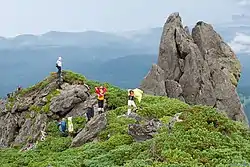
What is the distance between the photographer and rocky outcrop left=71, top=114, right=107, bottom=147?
2800 cm

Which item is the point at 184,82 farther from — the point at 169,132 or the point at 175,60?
the point at 169,132

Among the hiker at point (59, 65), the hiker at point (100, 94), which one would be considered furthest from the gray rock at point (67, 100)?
the hiker at point (100, 94)

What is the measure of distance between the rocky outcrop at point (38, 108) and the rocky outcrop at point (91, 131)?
7147 mm

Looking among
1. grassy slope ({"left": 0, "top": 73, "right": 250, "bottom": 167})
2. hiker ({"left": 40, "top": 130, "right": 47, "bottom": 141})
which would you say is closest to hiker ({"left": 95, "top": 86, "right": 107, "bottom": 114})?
grassy slope ({"left": 0, "top": 73, "right": 250, "bottom": 167})

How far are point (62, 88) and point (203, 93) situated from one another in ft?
88.7

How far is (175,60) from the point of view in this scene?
65250mm

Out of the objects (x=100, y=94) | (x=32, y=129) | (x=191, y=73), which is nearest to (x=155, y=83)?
(x=191, y=73)

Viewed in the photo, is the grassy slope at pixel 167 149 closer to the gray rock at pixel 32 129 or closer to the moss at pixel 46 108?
the gray rock at pixel 32 129

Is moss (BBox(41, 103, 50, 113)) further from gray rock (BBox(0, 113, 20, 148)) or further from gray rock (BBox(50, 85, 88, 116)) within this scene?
gray rock (BBox(0, 113, 20, 148))

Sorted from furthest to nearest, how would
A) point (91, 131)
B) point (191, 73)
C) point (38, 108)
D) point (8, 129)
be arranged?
point (191, 73) < point (8, 129) < point (38, 108) < point (91, 131)

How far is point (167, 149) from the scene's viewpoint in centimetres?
1883

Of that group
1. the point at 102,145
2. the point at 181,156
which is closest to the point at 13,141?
the point at 102,145

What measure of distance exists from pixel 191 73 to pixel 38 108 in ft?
94.4

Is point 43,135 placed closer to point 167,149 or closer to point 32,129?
point 32,129
